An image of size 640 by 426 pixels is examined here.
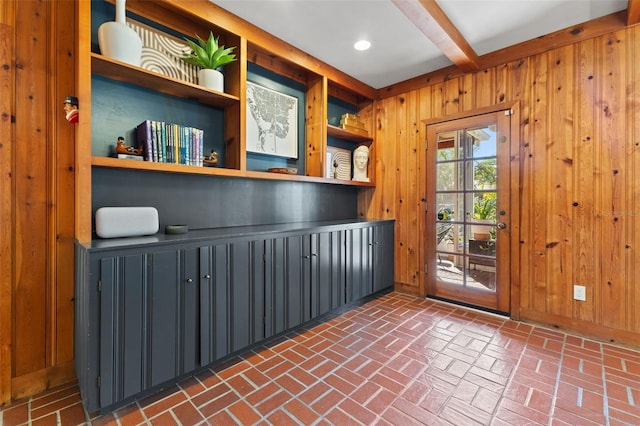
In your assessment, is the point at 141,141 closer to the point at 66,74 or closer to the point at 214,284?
the point at 66,74

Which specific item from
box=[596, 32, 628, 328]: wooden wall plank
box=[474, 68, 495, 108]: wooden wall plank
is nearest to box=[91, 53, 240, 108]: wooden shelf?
box=[474, 68, 495, 108]: wooden wall plank

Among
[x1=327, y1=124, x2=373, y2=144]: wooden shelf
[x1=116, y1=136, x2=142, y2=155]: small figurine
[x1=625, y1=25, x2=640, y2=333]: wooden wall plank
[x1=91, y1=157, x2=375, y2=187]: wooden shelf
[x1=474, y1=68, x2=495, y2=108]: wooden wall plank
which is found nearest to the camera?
[x1=91, y1=157, x2=375, y2=187]: wooden shelf

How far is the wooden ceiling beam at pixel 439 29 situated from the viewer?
1.99 metres

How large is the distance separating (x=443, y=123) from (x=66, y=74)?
332cm

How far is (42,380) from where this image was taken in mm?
1757

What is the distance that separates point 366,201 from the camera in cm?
398

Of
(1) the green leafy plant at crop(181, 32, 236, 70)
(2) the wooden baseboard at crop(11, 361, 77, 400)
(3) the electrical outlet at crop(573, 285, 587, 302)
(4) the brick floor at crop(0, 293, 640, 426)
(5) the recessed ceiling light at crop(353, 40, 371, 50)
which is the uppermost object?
(5) the recessed ceiling light at crop(353, 40, 371, 50)

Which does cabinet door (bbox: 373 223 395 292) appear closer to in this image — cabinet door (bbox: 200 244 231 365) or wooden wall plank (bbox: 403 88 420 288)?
wooden wall plank (bbox: 403 88 420 288)

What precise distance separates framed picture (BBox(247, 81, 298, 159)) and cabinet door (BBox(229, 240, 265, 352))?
3.46ft

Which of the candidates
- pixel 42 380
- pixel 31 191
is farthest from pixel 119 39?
pixel 42 380

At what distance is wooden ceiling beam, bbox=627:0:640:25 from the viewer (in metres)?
2.02

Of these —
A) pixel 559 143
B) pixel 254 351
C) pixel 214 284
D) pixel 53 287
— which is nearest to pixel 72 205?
pixel 53 287

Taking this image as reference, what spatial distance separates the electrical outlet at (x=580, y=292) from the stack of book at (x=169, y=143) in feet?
10.8

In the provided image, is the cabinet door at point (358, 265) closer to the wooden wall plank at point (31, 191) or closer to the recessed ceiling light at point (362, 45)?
the recessed ceiling light at point (362, 45)
